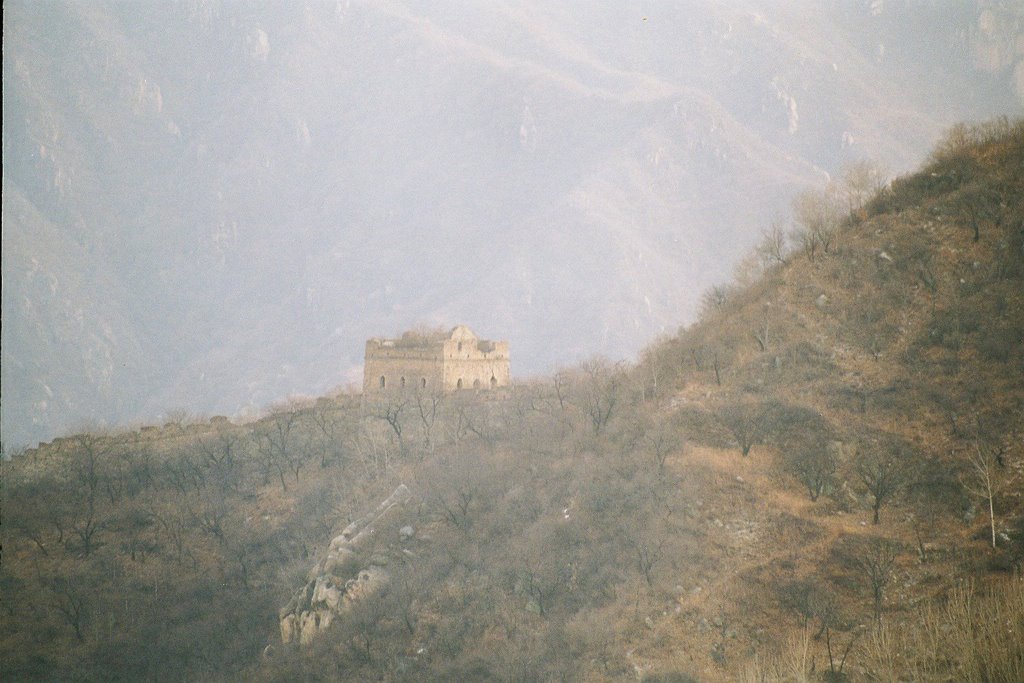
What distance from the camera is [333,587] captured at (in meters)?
40.3

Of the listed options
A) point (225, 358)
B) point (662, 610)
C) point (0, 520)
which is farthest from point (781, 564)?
point (225, 358)

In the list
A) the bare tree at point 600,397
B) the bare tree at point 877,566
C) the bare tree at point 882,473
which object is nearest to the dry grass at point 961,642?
the bare tree at point 877,566

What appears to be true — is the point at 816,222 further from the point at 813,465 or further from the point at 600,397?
the point at 813,465

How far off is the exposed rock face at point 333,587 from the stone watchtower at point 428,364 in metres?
14.5

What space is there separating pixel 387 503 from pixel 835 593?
24.8m

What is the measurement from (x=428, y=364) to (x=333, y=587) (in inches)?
795

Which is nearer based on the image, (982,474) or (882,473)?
(982,474)

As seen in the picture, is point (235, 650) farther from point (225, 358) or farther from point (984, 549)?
point (225, 358)

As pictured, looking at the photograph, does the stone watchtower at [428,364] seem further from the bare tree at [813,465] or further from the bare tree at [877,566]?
the bare tree at [877,566]

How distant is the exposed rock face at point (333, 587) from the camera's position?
39.5 meters

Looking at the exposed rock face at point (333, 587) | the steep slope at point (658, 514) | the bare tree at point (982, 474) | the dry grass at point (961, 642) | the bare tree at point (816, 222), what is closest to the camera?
the dry grass at point (961, 642)

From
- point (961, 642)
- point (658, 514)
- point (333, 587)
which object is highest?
point (658, 514)

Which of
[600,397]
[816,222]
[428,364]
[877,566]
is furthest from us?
[428,364]

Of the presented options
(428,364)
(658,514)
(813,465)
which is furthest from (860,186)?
(428,364)
